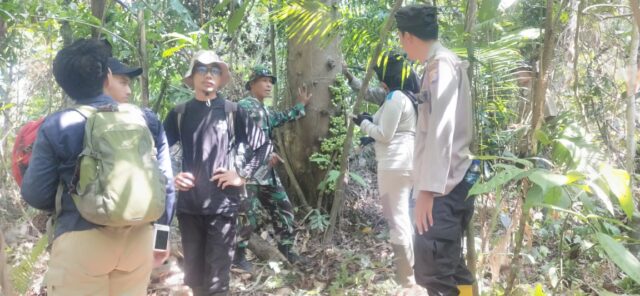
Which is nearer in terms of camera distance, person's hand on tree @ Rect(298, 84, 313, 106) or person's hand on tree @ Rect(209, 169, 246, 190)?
person's hand on tree @ Rect(209, 169, 246, 190)

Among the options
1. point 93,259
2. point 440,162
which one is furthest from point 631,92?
point 93,259

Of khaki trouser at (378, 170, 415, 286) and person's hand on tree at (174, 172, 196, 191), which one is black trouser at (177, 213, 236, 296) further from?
khaki trouser at (378, 170, 415, 286)

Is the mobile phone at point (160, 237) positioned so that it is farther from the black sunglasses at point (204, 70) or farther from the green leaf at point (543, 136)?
the green leaf at point (543, 136)

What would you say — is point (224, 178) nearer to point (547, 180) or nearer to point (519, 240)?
point (519, 240)

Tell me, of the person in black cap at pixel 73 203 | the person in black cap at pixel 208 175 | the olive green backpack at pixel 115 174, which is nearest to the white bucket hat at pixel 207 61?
the person in black cap at pixel 208 175

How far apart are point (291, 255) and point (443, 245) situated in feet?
7.38

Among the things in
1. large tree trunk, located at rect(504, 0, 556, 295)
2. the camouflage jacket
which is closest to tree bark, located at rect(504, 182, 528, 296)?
large tree trunk, located at rect(504, 0, 556, 295)

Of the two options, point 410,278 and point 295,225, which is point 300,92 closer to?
point 295,225

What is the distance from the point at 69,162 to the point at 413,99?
238cm

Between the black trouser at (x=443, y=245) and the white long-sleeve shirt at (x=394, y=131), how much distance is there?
46.7 inches

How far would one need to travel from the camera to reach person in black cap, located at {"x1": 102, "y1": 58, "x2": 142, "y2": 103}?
7.95 ft

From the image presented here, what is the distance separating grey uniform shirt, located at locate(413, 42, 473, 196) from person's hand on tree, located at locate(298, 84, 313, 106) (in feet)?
8.03

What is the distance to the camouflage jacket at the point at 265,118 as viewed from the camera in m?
4.24

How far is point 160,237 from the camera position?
2.42 metres
